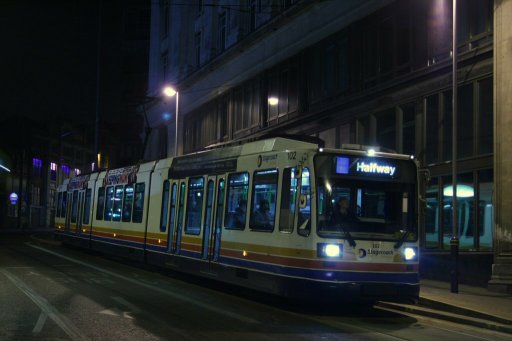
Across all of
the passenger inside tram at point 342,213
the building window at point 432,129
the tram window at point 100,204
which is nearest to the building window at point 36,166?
the tram window at point 100,204

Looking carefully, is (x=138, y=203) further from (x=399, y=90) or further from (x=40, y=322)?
(x=40, y=322)

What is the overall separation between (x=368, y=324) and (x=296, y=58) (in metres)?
17.5

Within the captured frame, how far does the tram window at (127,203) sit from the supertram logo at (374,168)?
10.1 m

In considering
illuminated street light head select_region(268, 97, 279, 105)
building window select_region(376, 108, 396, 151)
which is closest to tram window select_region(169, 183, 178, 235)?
building window select_region(376, 108, 396, 151)

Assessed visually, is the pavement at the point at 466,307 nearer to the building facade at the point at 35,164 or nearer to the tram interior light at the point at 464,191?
the tram interior light at the point at 464,191

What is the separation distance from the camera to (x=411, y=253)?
36.2 ft

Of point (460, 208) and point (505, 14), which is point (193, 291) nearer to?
point (460, 208)

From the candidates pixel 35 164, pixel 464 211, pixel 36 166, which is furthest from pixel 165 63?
pixel 464 211

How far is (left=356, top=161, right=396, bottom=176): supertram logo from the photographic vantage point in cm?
1098

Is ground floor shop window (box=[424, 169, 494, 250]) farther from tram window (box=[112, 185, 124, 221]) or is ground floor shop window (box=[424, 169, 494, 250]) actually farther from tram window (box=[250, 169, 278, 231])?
tram window (box=[112, 185, 124, 221])

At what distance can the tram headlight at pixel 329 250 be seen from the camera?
10375 mm

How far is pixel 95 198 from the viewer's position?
907 inches

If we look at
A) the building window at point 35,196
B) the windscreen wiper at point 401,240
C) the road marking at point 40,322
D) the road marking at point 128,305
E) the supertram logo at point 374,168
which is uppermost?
the building window at point 35,196

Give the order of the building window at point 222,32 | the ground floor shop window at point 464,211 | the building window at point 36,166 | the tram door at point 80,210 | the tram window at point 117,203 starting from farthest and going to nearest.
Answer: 1. the building window at point 36,166
2. the building window at point 222,32
3. the tram door at point 80,210
4. the tram window at point 117,203
5. the ground floor shop window at point 464,211
